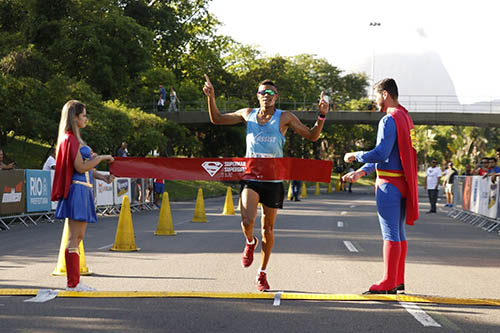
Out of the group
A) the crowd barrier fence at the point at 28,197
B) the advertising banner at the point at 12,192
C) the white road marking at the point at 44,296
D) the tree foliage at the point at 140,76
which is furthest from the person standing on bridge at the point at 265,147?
the tree foliage at the point at 140,76

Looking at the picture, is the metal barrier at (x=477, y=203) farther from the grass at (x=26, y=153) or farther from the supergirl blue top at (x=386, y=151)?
the grass at (x=26, y=153)

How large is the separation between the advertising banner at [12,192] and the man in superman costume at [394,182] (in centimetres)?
1165

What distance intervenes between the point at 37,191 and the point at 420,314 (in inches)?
541

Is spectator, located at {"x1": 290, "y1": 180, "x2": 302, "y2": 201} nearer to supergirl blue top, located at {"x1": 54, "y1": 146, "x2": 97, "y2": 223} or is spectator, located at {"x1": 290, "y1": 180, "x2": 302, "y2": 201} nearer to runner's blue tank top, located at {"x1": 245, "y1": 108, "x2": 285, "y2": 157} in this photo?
runner's blue tank top, located at {"x1": 245, "y1": 108, "x2": 285, "y2": 157}

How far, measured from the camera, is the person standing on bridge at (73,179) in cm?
725

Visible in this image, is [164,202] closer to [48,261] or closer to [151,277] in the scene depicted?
[48,261]

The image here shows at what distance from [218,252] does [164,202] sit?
3505mm

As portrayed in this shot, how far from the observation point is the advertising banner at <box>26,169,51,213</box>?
17.8 meters

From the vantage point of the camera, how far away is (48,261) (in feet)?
34.8

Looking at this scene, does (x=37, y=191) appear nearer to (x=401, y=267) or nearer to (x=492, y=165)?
(x=492, y=165)

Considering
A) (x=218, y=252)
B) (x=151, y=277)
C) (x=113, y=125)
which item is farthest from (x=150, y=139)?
(x=151, y=277)

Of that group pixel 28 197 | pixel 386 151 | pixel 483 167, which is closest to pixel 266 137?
pixel 386 151

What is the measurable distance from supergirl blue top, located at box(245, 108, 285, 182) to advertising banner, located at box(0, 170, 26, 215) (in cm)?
1058

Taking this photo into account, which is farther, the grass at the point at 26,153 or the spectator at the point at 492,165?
the grass at the point at 26,153
